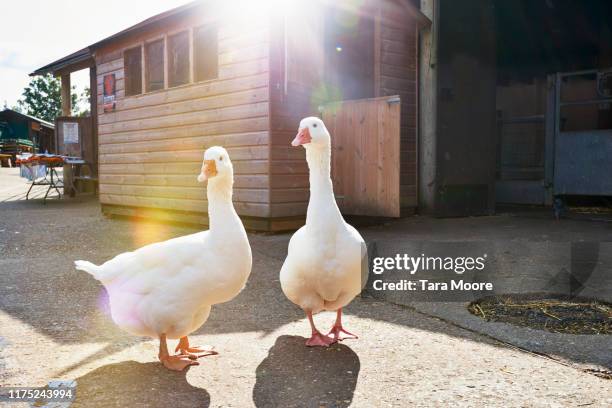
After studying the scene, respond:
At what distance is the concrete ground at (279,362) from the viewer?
2686mm

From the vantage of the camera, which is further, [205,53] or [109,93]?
[109,93]

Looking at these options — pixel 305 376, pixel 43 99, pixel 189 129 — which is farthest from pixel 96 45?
pixel 43 99

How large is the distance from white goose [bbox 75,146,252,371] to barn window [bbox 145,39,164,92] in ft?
27.3

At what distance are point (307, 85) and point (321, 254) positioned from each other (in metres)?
5.99

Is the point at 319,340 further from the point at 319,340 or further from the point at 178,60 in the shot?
the point at 178,60

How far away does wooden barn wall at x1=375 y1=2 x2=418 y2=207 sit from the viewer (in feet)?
31.4

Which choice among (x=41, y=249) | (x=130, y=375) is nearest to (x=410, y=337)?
(x=130, y=375)

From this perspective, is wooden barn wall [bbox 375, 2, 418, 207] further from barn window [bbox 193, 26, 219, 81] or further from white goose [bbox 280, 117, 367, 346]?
white goose [bbox 280, 117, 367, 346]

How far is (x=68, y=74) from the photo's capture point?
17.8 m

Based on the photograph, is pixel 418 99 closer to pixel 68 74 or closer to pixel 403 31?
pixel 403 31

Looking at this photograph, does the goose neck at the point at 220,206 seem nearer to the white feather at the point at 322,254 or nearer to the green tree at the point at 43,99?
the white feather at the point at 322,254

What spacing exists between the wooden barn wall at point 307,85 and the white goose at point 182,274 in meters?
5.24

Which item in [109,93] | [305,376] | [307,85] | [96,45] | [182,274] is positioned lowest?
[305,376]

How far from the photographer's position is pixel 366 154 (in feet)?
28.1
